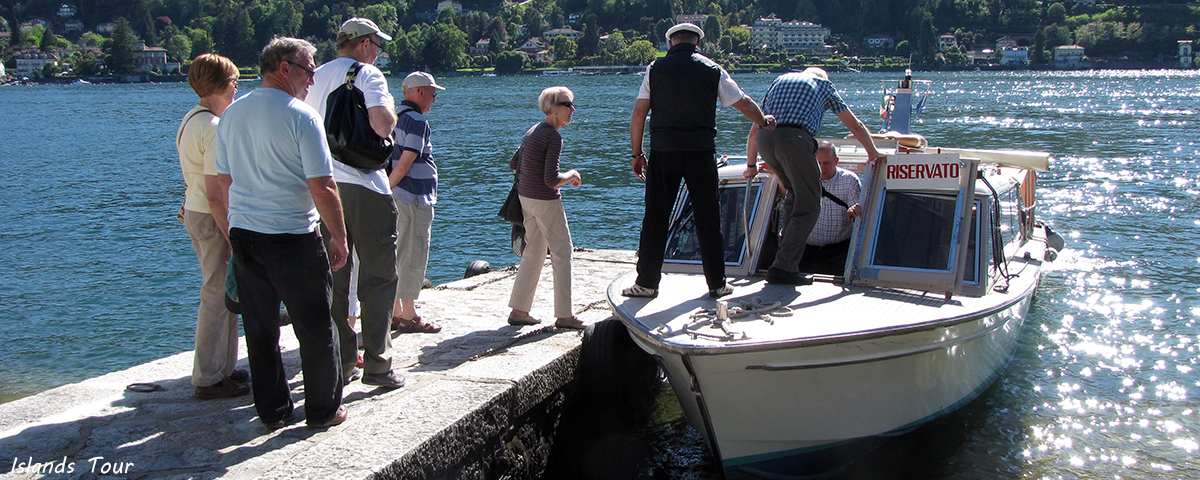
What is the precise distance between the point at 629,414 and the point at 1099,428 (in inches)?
157

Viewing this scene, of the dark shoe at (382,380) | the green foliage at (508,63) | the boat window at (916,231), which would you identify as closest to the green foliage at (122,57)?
the green foliage at (508,63)

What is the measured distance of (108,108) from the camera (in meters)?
82.0

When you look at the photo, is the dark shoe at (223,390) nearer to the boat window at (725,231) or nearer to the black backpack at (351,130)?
the black backpack at (351,130)

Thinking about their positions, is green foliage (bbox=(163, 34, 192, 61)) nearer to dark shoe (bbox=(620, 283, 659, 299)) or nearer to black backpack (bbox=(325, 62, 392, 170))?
dark shoe (bbox=(620, 283, 659, 299))

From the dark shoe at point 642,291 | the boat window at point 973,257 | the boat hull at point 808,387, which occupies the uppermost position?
the boat window at point 973,257

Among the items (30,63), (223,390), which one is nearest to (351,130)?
(223,390)

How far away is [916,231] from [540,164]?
2.86m

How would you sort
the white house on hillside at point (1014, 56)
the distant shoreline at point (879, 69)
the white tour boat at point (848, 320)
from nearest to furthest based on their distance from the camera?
1. the white tour boat at point (848, 320)
2. the distant shoreline at point (879, 69)
3. the white house on hillside at point (1014, 56)

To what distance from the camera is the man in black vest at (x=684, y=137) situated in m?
6.02

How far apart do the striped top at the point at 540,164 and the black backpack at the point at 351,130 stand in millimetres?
1696

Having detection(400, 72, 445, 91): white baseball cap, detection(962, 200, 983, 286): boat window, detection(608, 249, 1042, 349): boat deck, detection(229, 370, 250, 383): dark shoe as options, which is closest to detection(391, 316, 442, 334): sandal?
detection(608, 249, 1042, 349): boat deck

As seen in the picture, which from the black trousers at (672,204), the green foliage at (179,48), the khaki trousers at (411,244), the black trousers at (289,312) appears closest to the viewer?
the black trousers at (289,312)

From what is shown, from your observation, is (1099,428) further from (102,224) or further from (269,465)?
(102,224)

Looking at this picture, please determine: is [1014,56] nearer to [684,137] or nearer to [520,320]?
[520,320]
